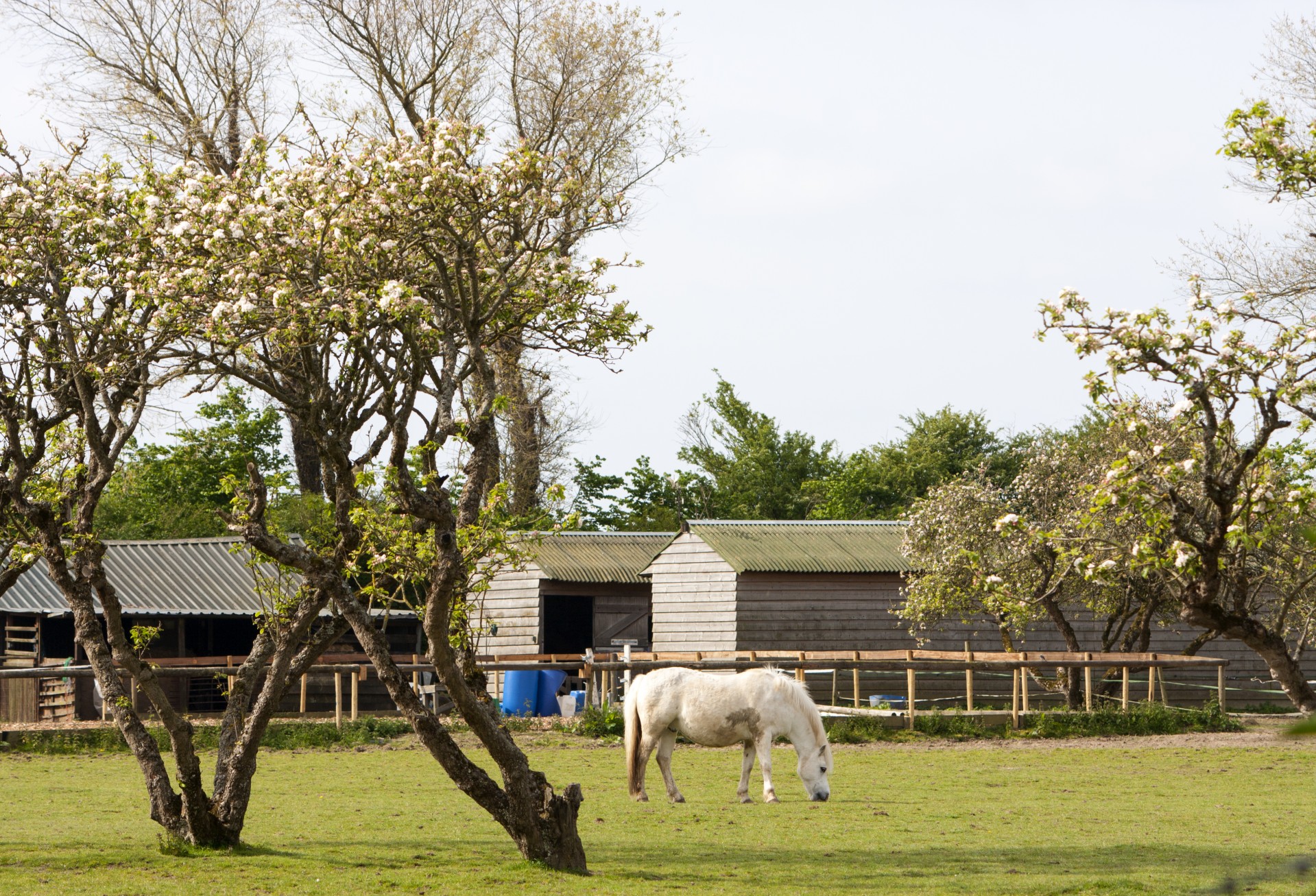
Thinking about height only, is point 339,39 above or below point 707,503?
above

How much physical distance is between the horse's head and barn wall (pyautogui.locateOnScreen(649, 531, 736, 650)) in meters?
13.1

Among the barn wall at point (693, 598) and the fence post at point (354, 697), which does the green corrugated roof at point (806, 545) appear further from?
the fence post at point (354, 697)

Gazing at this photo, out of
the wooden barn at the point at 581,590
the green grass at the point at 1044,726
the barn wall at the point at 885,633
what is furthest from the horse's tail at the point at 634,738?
the wooden barn at the point at 581,590

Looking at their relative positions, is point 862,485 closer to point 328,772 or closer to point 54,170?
point 328,772

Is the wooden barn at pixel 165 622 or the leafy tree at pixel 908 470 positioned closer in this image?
the wooden barn at pixel 165 622

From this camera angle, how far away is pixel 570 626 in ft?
128

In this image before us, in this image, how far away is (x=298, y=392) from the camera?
449 inches

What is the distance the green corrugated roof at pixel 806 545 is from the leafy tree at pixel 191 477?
20.2 meters

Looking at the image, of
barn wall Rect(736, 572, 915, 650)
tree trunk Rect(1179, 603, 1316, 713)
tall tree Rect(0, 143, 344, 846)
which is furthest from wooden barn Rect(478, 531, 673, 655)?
tree trunk Rect(1179, 603, 1316, 713)

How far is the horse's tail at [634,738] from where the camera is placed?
48.9ft

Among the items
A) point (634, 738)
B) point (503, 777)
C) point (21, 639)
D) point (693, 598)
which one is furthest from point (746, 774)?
point (21, 639)

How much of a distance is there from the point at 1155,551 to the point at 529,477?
2853 cm

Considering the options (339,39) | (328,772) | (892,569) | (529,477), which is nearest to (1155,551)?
(328,772)

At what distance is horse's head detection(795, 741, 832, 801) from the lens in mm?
14930
